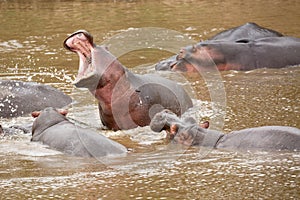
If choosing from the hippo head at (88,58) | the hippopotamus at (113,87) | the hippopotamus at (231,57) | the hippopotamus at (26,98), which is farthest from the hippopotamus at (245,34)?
the hippo head at (88,58)

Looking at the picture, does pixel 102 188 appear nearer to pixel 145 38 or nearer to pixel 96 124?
pixel 96 124

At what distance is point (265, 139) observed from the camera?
5.59 metres

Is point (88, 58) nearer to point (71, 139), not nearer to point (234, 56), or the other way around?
point (71, 139)

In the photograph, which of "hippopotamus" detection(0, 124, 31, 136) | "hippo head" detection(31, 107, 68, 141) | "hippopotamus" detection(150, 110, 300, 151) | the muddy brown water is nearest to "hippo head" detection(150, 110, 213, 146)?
"hippopotamus" detection(150, 110, 300, 151)

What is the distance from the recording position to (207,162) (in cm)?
542

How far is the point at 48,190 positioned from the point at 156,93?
7.16 ft

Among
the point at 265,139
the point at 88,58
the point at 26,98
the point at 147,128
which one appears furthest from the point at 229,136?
the point at 26,98

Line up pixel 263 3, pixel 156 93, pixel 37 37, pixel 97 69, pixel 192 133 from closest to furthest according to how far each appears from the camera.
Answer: pixel 192 133 → pixel 97 69 → pixel 156 93 → pixel 37 37 → pixel 263 3

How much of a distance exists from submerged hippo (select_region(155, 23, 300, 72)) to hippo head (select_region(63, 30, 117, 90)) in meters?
2.69

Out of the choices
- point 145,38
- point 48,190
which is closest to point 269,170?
point 48,190

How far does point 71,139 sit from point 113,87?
101cm

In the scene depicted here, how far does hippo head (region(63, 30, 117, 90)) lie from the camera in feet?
21.0

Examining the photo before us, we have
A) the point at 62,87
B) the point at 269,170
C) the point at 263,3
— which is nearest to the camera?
the point at 269,170

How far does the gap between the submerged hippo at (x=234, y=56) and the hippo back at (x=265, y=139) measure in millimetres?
3475
